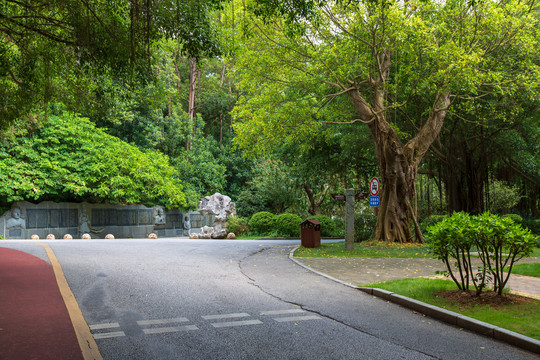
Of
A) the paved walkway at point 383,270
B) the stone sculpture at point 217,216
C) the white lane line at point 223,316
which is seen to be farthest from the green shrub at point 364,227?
the white lane line at point 223,316

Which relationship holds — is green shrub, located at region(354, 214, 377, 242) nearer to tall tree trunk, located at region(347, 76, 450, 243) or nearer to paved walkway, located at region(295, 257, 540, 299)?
tall tree trunk, located at region(347, 76, 450, 243)

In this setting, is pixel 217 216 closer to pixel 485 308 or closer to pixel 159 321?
pixel 159 321

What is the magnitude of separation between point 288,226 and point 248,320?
1894 centimetres

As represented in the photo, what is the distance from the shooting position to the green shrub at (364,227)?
69.8ft

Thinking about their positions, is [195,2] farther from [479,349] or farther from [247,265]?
[479,349]

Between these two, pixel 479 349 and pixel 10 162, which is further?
pixel 10 162

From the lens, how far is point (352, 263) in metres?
12.4

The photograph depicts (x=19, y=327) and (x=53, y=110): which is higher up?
(x=53, y=110)

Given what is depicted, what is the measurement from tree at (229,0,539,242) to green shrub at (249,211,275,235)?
7.76 metres

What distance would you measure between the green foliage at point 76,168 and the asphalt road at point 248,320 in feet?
50.3

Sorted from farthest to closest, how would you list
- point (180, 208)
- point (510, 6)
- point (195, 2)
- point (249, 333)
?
point (180, 208), point (510, 6), point (195, 2), point (249, 333)

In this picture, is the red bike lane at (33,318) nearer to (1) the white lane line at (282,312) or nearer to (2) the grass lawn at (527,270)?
(1) the white lane line at (282,312)

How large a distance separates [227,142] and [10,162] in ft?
73.7

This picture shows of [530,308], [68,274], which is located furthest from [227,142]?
[530,308]
